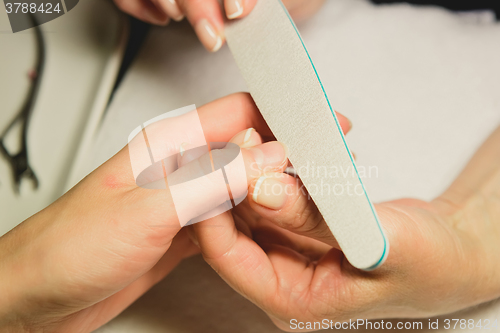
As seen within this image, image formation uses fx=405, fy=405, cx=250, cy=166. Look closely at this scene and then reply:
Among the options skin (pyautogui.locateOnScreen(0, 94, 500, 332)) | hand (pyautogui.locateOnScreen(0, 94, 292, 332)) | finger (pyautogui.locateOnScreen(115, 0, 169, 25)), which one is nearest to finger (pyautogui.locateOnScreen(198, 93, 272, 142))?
skin (pyautogui.locateOnScreen(0, 94, 500, 332))

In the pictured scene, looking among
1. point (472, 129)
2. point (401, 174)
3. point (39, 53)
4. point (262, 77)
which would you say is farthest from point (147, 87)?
point (472, 129)

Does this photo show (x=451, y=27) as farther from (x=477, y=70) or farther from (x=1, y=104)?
(x=1, y=104)

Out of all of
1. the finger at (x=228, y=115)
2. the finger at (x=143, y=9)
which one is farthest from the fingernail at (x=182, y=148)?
the finger at (x=143, y=9)

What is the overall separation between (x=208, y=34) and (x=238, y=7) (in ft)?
0.18

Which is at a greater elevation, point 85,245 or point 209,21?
point 209,21

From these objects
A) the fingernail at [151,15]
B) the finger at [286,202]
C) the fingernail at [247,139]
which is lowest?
the finger at [286,202]

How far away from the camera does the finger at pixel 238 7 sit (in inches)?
19.6

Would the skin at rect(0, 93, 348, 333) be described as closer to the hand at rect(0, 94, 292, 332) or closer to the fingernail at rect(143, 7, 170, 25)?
the hand at rect(0, 94, 292, 332)

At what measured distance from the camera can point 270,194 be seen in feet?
1.38

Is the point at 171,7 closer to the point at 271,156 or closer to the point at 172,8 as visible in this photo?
the point at 172,8

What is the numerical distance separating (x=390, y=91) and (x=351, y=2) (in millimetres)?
220

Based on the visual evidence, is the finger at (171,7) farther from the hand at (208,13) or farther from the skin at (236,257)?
the skin at (236,257)

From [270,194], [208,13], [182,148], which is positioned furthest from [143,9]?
[270,194]

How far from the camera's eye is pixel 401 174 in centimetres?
68
